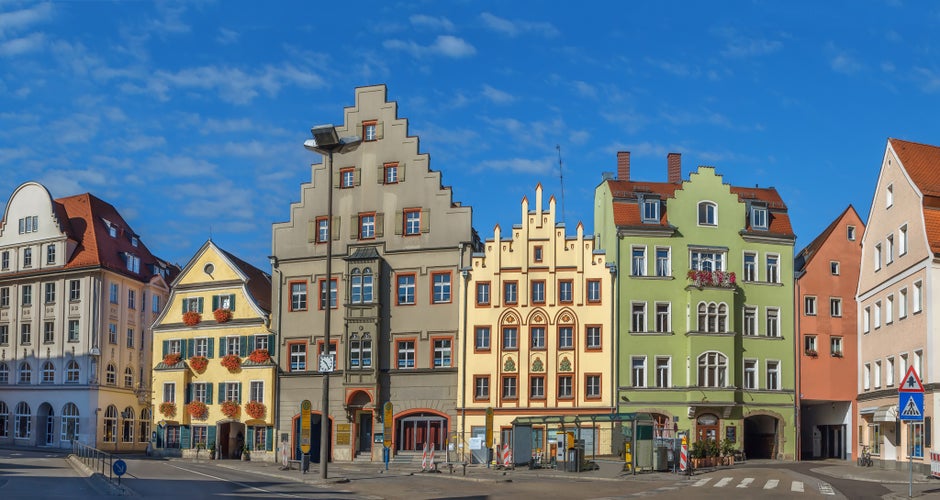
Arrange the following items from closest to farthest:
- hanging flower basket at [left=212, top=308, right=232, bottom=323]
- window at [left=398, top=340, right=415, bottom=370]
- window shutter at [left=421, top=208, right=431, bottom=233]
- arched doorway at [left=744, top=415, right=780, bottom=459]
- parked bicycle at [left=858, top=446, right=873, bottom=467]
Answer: parked bicycle at [left=858, top=446, right=873, bottom=467] < arched doorway at [left=744, top=415, right=780, bottom=459] < window at [left=398, top=340, right=415, bottom=370] < window shutter at [left=421, top=208, right=431, bottom=233] < hanging flower basket at [left=212, top=308, right=232, bottom=323]

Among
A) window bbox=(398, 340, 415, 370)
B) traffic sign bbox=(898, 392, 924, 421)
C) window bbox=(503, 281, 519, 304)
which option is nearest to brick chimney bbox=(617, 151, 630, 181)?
window bbox=(503, 281, 519, 304)

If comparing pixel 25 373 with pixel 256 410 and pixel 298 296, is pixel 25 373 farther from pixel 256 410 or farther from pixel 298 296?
pixel 298 296

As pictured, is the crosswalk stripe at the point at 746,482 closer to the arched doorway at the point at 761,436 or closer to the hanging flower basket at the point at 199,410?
the arched doorway at the point at 761,436

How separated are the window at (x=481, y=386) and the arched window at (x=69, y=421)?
31.9m

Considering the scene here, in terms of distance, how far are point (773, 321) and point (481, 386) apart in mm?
17074

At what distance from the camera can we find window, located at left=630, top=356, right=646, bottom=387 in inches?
2406

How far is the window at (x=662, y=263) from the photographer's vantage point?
2454 inches

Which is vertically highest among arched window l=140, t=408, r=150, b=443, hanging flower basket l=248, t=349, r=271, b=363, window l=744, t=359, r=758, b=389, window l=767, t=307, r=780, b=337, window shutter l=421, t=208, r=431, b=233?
window shutter l=421, t=208, r=431, b=233

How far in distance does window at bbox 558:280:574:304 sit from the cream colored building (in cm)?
6

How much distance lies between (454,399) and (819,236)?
84.4ft

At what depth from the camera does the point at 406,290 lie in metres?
63.5

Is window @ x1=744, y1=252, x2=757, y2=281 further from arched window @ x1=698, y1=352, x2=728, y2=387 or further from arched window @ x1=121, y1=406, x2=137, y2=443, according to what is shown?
arched window @ x1=121, y1=406, x2=137, y2=443

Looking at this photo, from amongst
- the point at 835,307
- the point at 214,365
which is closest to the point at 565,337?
the point at 835,307

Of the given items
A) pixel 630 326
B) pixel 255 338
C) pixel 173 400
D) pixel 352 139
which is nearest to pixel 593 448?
pixel 630 326
